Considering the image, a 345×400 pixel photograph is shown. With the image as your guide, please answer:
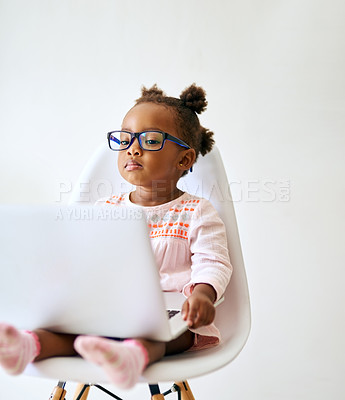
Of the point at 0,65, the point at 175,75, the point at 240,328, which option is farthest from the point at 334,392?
the point at 0,65

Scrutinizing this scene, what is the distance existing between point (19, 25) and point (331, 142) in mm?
1330

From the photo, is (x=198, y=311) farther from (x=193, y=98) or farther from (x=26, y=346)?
(x=193, y=98)

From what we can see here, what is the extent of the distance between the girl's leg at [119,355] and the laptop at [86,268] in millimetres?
26

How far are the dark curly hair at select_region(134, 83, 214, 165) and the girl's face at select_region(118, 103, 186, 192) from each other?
2 cm

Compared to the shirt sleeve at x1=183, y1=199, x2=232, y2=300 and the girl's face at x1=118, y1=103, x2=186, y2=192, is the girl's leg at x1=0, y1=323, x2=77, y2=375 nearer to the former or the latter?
the shirt sleeve at x1=183, y1=199, x2=232, y2=300

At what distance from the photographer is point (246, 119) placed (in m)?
1.62

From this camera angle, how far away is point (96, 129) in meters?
1.77

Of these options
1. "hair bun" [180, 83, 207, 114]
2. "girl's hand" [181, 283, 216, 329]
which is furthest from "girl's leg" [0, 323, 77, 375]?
"hair bun" [180, 83, 207, 114]

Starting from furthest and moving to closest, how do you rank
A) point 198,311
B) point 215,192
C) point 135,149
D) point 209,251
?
Result: point 215,192 < point 135,149 < point 209,251 < point 198,311

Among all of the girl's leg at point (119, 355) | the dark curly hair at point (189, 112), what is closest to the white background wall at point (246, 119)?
the dark curly hair at point (189, 112)

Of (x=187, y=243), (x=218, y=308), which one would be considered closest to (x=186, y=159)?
(x=187, y=243)

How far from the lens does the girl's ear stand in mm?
1009

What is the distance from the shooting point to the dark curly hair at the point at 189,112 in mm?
1015

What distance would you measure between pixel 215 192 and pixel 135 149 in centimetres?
22
